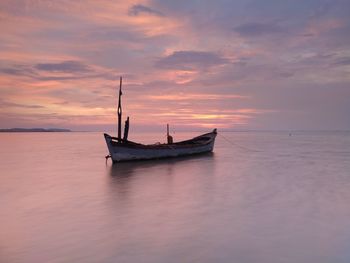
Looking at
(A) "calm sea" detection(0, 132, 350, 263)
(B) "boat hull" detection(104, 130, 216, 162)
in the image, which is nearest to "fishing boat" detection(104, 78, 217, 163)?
(B) "boat hull" detection(104, 130, 216, 162)

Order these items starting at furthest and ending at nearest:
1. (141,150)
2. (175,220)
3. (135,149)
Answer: (141,150) < (135,149) < (175,220)

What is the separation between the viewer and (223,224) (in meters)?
10.5

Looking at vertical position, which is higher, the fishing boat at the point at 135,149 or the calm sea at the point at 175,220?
the fishing boat at the point at 135,149

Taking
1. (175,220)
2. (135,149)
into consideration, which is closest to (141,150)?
(135,149)

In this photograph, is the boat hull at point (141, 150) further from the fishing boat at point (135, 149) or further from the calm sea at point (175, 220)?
the calm sea at point (175, 220)

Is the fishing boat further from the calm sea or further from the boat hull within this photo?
the calm sea

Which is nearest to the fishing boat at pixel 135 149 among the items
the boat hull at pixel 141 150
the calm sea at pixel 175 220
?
the boat hull at pixel 141 150

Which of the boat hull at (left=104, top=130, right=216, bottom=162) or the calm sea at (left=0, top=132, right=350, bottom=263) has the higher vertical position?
the boat hull at (left=104, top=130, right=216, bottom=162)

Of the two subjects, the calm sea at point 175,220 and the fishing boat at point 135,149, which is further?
the fishing boat at point 135,149

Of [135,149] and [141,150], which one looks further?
[141,150]

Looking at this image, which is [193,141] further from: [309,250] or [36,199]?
[309,250]

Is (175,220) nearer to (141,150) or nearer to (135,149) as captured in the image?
(135,149)

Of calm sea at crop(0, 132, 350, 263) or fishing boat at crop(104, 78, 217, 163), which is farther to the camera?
fishing boat at crop(104, 78, 217, 163)

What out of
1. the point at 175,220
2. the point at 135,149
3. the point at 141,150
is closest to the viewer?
the point at 175,220
